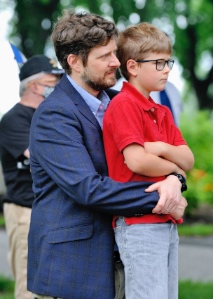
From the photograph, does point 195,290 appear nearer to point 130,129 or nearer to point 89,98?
point 89,98

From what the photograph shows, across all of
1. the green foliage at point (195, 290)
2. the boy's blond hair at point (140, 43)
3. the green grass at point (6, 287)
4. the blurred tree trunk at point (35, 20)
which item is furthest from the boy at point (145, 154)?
the blurred tree trunk at point (35, 20)

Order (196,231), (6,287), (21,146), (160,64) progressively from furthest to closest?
(196,231) < (6,287) < (21,146) < (160,64)

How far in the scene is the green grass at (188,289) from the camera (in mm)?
6480

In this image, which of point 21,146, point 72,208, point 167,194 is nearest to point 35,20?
point 21,146

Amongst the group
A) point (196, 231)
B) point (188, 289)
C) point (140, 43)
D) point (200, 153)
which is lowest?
point (196, 231)

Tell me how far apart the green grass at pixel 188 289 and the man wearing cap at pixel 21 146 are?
1304mm

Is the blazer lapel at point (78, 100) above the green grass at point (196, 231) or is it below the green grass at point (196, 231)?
above

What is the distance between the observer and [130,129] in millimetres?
3035

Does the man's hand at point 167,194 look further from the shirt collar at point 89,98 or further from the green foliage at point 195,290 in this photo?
the green foliage at point 195,290

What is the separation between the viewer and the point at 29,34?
18.5m

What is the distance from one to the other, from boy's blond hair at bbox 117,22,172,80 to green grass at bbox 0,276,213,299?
3.55 metres

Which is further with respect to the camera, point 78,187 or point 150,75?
point 150,75

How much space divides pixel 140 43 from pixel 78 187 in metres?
0.69

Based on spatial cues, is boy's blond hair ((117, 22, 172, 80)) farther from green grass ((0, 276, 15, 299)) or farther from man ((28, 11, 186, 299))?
green grass ((0, 276, 15, 299))
